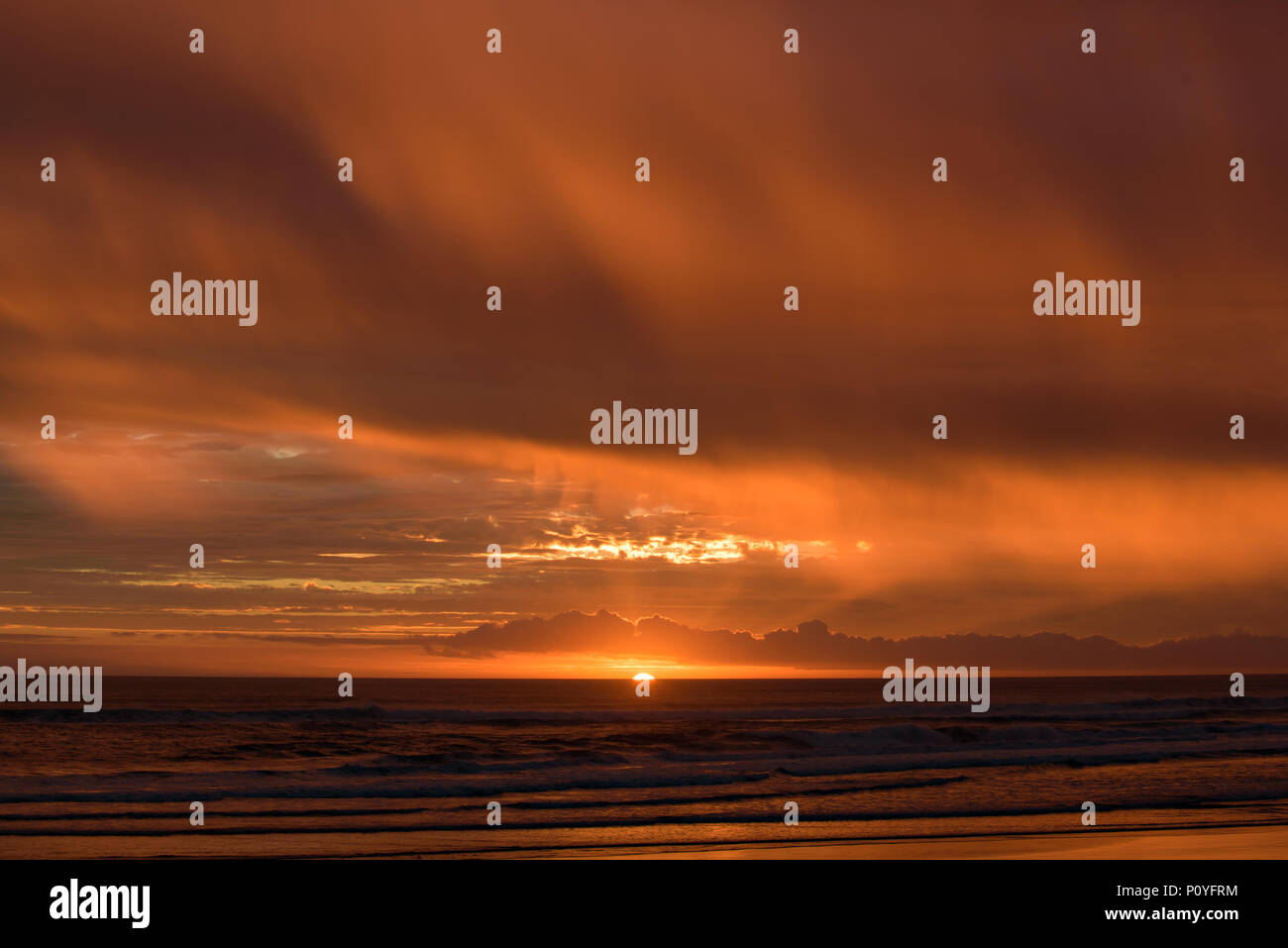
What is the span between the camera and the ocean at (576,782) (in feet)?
63.9

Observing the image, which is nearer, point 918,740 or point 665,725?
point 918,740

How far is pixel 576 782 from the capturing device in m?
28.0

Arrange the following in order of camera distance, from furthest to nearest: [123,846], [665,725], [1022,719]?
1. [1022,719]
2. [665,725]
3. [123,846]

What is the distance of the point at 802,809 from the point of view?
22625 millimetres

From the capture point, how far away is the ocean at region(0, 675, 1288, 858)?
19484 mm

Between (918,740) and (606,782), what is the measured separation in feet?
70.1
